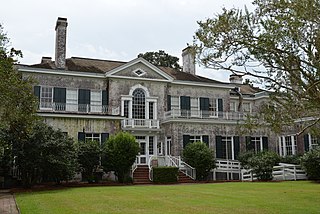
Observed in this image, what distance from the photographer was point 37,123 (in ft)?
70.9

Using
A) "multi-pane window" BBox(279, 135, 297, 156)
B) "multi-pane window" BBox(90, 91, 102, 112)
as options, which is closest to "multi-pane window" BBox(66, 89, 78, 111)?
"multi-pane window" BBox(90, 91, 102, 112)

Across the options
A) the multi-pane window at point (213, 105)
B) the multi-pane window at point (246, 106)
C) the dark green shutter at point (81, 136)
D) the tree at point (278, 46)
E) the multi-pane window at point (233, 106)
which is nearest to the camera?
the tree at point (278, 46)

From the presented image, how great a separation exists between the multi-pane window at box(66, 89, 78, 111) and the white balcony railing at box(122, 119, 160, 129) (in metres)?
3.82

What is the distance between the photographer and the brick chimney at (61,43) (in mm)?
29797

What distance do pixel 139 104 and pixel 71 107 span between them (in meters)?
5.56

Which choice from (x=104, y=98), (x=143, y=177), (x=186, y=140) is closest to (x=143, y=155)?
(x=186, y=140)

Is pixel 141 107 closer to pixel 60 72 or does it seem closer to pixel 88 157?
pixel 60 72

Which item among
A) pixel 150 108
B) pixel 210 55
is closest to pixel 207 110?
pixel 150 108

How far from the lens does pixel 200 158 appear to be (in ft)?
89.9

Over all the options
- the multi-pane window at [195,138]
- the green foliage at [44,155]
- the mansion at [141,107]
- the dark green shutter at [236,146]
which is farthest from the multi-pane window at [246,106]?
the green foliage at [44,155]

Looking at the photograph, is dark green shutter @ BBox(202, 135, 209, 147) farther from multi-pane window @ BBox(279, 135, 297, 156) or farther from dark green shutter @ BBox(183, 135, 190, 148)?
multi-pane window @ BBox(279, 135, 297, 156)

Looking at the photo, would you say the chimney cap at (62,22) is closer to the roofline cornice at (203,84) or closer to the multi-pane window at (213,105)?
the roofline cornice at (203,84)

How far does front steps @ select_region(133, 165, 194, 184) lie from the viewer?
25797mm

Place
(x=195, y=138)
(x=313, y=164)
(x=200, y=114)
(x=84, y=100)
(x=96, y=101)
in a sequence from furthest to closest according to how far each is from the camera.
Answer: (x=200, y=114), (x=195, y=138), (x=96, y=101), (x=84, y=100), (x=313, y=164)
